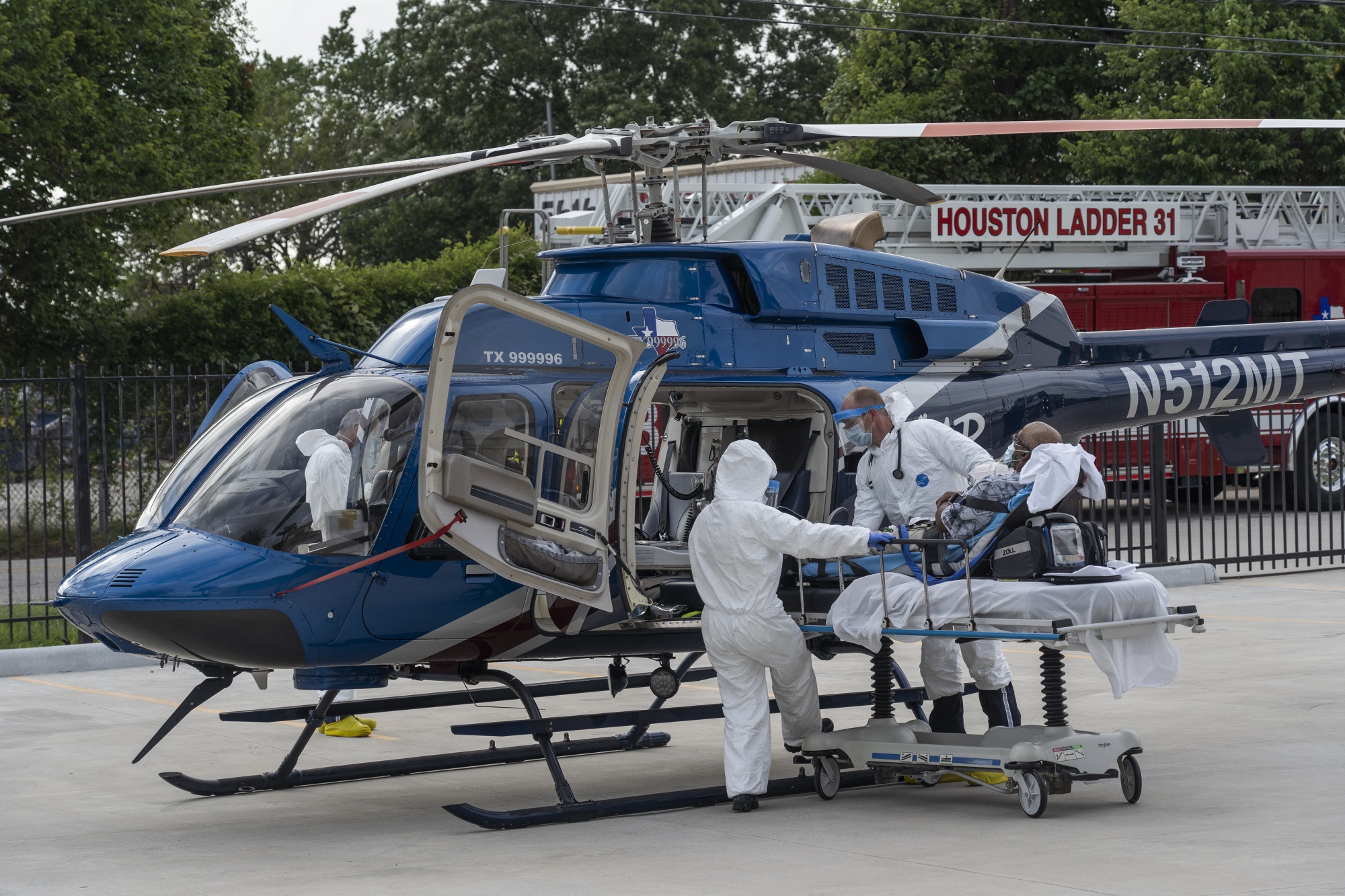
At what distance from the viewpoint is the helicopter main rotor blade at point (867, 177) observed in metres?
8.73

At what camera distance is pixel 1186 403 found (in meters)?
10.9

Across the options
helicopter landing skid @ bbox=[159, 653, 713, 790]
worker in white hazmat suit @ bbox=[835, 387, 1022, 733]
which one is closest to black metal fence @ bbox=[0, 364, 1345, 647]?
helicopter landing skid @ bbox=[159, 653, 713, 790]

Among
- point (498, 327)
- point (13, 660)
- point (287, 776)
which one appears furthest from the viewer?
point (13, 660)

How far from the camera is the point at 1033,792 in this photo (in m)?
7.16

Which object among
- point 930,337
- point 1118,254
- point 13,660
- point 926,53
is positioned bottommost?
point 13,660

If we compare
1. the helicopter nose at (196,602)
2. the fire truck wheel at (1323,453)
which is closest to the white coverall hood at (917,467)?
the helicopter nose at (196,602)

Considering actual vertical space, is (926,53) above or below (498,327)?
above

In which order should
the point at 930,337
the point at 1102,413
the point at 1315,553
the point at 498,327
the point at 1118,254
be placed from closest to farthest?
the point at 498,327 < the point at 930,337 < the point at 1102,413 < the point at 1315,553 < the point at 1118,254

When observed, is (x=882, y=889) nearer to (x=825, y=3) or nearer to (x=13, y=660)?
(x=13, y=660)

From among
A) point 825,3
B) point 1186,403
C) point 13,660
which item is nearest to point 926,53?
point 825,3

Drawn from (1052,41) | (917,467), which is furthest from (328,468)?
(1052,41)

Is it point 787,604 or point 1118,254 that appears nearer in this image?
point 787,604

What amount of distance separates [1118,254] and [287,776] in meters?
16.5

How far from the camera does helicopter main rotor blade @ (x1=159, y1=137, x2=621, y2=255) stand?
6.41 metres
